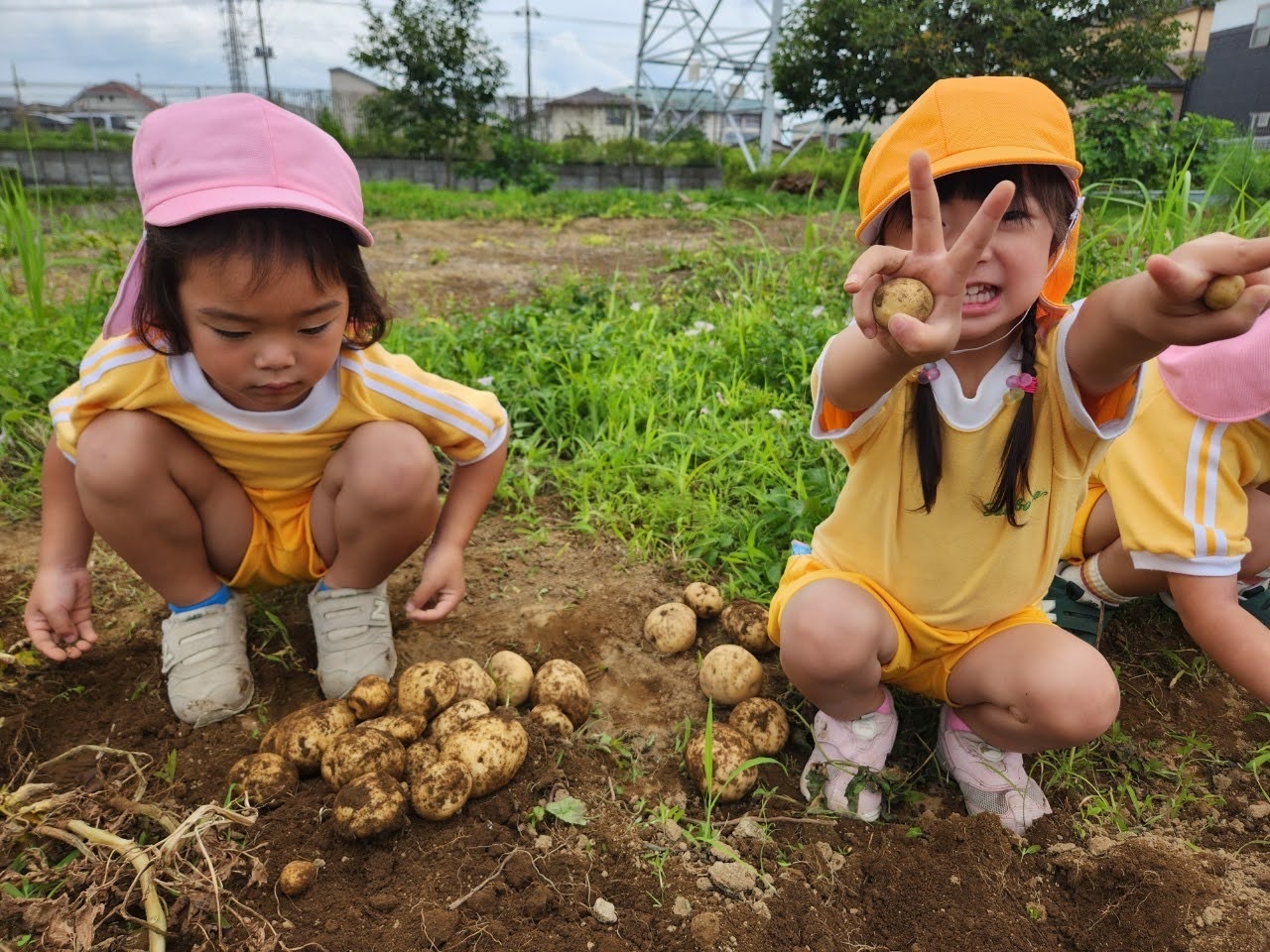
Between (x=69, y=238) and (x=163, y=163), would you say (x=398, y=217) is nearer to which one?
(x=69, y=238)

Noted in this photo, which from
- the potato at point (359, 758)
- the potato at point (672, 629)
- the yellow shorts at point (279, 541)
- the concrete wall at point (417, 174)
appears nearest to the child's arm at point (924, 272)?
the potato at point (672, 629)

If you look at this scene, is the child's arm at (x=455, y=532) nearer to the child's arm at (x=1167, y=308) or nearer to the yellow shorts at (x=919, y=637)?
Answer: the yellow shorts at (x=919, y=637)

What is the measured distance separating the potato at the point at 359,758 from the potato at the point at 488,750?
93mm

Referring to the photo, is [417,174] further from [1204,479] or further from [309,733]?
[1204,479]

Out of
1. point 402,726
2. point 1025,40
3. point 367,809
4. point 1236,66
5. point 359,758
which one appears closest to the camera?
point 367,809

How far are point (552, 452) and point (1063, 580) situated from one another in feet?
5.63

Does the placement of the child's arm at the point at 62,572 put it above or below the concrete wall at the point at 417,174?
Result: below

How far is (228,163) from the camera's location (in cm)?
159

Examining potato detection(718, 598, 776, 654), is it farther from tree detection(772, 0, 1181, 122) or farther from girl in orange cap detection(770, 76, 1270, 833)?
tree detection(772, 0, 1181, 122)

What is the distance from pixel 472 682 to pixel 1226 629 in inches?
59.6

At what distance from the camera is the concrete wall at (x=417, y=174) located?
1512 cm

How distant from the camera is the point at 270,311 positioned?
1.60 m

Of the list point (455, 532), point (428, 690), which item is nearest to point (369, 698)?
point (428, 690)

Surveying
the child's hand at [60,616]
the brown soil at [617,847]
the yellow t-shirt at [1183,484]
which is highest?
the yellow t-shirt at [1183,484]
